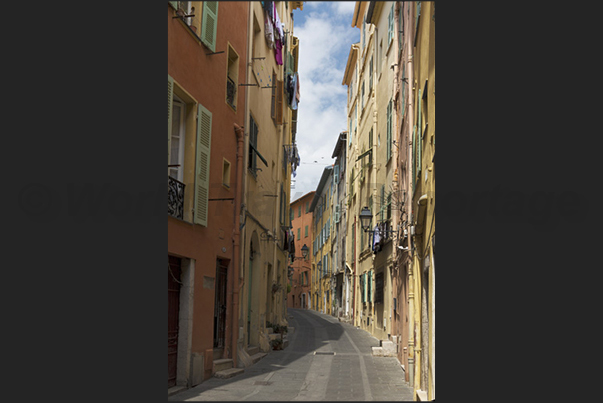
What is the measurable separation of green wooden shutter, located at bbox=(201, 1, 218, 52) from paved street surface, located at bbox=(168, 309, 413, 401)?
14.8 ft

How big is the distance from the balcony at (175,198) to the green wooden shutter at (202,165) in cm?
29

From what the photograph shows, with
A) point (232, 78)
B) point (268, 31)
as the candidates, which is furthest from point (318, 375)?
point (268, 31)

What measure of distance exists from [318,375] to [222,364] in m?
2.68

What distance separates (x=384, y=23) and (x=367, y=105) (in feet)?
17.6

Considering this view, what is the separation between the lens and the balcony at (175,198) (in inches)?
308

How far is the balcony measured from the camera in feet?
25.6

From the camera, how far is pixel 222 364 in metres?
11.0

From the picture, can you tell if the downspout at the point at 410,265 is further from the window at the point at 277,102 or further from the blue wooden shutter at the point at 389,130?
the window at the point at 277,102

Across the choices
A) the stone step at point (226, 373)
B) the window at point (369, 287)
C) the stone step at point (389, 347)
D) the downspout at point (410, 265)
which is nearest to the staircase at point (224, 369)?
the stone step at point (226, 373)

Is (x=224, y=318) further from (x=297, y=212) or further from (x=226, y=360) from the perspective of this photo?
(x=297, y=212)

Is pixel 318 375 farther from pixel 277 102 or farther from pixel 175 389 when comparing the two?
pixel 277 102

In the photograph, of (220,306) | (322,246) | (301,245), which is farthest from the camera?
(322,246)

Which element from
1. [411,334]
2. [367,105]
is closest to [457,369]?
[411,334]

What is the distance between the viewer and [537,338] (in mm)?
4996
